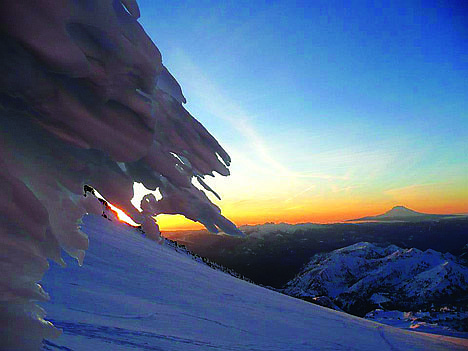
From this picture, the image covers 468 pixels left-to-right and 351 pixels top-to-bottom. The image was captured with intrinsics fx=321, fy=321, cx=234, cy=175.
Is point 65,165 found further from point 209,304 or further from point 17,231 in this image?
point 209,304

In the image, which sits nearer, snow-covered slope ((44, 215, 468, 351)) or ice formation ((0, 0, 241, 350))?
ice formation ((0, 0, 241, 350))

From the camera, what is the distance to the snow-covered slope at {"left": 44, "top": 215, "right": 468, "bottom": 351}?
2.59 meters

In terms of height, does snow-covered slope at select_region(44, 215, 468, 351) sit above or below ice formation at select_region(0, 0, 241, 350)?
below

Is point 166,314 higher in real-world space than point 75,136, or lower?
lower

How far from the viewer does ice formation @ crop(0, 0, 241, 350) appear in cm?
83

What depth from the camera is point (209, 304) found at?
4355 mm

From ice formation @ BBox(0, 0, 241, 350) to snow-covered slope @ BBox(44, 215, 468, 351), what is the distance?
3.49 feet

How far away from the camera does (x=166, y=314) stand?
3.41 m

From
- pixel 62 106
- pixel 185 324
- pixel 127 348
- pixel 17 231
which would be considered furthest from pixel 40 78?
pixel 185 324

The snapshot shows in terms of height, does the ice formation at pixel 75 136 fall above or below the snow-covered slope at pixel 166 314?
above

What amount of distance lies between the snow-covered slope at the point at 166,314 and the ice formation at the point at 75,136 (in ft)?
3.49

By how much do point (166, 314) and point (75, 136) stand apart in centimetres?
293

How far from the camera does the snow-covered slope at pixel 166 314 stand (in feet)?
8.48

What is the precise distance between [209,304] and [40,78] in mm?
4041
